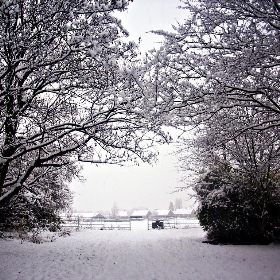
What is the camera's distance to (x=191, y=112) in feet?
20.9

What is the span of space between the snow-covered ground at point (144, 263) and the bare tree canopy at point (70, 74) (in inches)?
92.3

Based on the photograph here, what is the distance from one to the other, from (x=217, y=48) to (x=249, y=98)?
1.47 m

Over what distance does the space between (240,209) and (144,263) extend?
5.23m

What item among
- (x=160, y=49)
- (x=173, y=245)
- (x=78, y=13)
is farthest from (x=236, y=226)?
(x=78, y=13)

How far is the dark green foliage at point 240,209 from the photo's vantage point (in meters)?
10.7

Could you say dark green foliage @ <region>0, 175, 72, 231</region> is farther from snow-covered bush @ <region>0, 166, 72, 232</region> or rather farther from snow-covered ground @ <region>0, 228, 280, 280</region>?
snow-covered ground @ <region>0, 228, 280, 280</region>

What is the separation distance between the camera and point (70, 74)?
21.9 ft

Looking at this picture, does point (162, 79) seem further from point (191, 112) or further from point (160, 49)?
point (191, 112)

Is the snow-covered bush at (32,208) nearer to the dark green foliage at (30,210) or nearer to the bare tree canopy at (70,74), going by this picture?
the dark green foliage at (30,210)

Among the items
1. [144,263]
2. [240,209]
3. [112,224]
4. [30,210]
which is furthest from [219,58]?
[112,224]

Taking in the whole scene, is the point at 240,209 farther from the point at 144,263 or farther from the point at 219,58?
Answer: the point at 219,58

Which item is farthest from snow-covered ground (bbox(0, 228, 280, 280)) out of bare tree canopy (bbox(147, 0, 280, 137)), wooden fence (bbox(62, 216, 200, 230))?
wooden fence (bbox(62, 216, 200, 230))

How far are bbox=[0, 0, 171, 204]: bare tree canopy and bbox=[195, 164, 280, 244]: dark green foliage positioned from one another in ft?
18.1

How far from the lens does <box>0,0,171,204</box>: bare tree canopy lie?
5.04 meters
